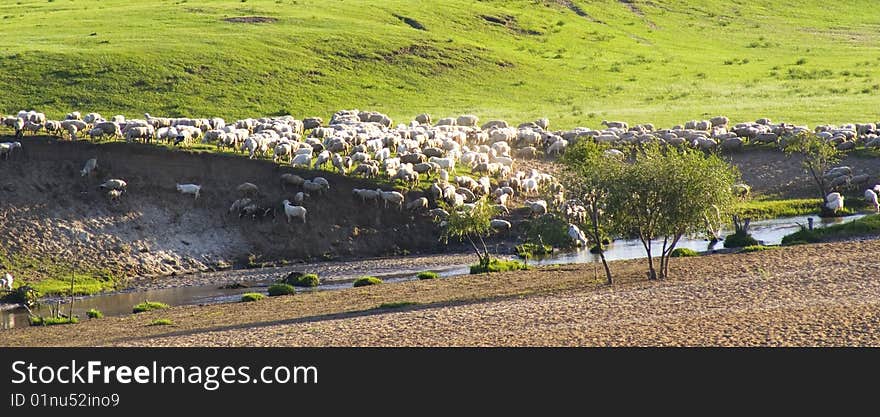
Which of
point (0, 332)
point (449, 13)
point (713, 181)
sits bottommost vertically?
→ point (0, 332)

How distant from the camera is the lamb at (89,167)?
46.6 metres

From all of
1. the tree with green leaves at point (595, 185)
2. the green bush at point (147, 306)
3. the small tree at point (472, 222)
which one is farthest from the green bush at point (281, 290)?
the tree with green leaves at point (595, 185)

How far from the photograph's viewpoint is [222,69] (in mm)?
71562

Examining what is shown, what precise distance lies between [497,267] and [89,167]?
15069 mm

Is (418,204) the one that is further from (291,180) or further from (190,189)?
(190,189)

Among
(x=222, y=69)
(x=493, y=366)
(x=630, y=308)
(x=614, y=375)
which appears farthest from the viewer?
(x=222, y=69)

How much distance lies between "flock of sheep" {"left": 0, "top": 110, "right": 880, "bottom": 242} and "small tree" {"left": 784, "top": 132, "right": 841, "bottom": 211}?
65 cm

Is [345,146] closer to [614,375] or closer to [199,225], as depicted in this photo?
[199,225]

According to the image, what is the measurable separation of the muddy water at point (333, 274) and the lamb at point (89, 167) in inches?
266

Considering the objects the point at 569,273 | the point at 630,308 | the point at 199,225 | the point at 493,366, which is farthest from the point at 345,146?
the point at 493,366

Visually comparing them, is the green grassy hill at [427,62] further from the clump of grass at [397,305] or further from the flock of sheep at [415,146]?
the clump of grass at [397,305]

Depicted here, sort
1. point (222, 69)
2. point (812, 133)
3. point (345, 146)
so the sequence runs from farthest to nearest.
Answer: point (222, 69)
point (812, 133)
point (345, 146)

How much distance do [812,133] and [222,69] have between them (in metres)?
30.9

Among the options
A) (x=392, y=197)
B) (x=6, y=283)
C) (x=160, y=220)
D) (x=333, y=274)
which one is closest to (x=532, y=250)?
(x=392, y=197)
